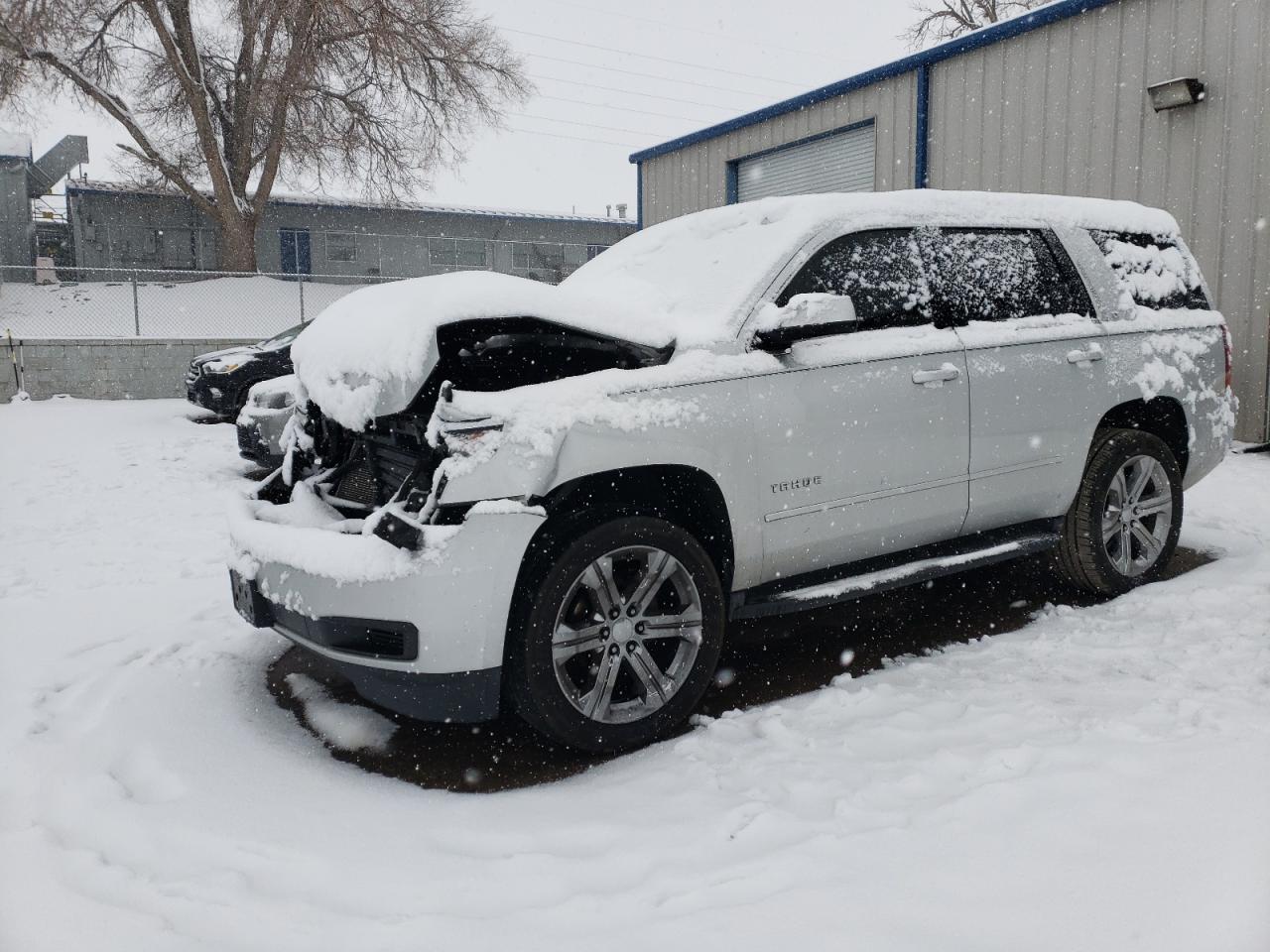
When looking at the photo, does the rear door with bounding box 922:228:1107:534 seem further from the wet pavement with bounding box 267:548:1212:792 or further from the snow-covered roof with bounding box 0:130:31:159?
the snow-covered roof with bounding box 0:130:31:159

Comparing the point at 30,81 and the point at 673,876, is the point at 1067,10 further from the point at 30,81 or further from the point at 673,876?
the point at 30,81

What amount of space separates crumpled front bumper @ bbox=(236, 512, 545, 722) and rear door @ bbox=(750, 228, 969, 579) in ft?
3.40

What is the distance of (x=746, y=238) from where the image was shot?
396 centimetres

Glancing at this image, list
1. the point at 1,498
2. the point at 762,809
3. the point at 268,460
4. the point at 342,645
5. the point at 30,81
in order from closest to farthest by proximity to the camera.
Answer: the point at 762,809 → the point at 342,645 → the point at 1,498 → the point at 268,460 → the point at 30,81

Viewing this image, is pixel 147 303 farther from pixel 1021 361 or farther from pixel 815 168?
pixel 1021 361

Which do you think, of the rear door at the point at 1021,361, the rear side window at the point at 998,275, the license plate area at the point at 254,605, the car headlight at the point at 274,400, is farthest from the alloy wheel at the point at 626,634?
the car headlight at the point at 274,400

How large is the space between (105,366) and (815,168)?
11.7 m

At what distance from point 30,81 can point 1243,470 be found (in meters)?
26.2

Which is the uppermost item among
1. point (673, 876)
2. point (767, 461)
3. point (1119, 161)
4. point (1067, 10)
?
point (1067, 10)

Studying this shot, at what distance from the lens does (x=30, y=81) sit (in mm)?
22625

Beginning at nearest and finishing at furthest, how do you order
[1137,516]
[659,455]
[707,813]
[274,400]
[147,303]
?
[707,813] < [659,455] < [1137,516] < [274,400] < [147,303]

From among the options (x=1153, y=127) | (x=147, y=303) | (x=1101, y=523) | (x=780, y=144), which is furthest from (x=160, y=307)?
(x=1101, y=523)

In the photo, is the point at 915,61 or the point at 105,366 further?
the point at 105,366

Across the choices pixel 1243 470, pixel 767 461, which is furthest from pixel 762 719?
pixel 1243 470
